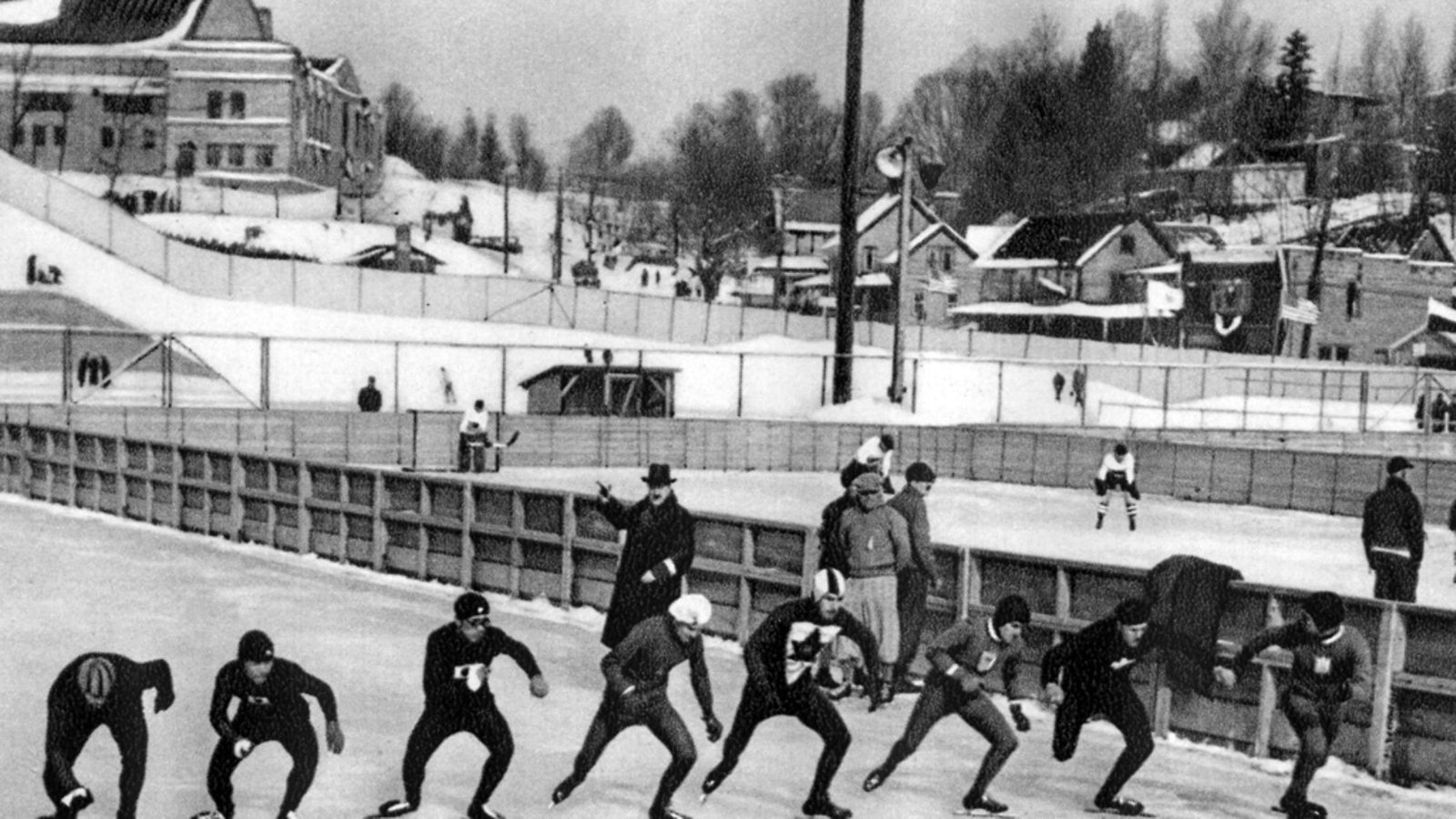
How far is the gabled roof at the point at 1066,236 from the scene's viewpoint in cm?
7206

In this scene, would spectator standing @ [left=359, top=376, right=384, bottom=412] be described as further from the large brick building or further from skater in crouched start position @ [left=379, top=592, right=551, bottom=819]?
the large brick building

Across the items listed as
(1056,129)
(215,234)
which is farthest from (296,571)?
(1056,129)

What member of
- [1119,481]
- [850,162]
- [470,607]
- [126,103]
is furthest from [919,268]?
[470,607]

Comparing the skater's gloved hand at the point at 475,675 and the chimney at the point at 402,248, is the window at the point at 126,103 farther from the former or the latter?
the skater's gloved hand at the point at 475,675

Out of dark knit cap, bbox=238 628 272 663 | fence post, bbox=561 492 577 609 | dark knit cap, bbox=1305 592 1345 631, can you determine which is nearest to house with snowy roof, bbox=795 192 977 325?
fence post, bbox=561 492 577 609

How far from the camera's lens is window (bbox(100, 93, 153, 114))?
76688 millimetres

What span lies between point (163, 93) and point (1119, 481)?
62.7 meters

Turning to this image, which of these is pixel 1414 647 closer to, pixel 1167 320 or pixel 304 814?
pixel 304 814

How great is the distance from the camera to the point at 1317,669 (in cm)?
850

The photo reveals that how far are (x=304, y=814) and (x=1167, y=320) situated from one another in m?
64.7

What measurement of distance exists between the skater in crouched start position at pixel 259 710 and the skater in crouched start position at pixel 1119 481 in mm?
18910

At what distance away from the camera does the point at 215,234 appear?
76312 mm

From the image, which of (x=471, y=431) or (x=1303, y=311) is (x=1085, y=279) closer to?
(x=1303, y=311)

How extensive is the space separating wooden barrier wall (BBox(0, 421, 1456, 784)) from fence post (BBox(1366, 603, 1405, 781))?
11 millimetres
